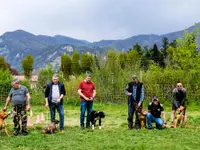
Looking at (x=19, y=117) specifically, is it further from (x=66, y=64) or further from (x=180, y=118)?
(x=66, y=64)

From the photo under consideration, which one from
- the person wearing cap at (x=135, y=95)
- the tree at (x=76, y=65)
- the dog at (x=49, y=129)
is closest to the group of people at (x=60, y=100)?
the person wearing cap at (x=135, y=95)

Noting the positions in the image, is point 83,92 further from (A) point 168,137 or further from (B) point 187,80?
(B) point 187,80

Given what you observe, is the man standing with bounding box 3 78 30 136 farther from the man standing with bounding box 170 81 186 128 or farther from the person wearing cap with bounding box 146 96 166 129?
the man standing with bounding box 170 81 186 128

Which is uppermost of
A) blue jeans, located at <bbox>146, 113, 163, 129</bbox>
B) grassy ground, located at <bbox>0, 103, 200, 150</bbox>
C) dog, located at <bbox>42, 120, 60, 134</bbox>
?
blue jeans, located at <bbox>146, 113, 163, 129</bbox>

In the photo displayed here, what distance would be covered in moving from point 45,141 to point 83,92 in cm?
287

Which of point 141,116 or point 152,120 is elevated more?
point 141,116

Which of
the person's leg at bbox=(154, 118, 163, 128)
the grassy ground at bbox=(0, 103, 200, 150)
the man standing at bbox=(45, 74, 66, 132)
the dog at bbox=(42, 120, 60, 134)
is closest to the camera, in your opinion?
the grassy ground at bbox=(0, 103, 200, 150)

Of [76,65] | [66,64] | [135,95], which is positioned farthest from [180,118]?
[66,64]

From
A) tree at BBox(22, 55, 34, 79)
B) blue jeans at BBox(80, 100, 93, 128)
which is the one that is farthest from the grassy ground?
tree at BBox(22, 55, 34, 79)

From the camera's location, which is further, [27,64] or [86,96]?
[27,64]

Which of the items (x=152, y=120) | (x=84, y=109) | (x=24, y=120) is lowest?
(x=152, y=120)

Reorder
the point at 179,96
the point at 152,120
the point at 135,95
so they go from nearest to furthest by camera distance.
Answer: the point at 152,120
the point at 135,95
the point at 179,96

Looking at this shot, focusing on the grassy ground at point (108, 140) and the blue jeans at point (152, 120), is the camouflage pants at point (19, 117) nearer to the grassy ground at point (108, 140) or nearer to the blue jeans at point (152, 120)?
the grassy ground at point (108, 140)

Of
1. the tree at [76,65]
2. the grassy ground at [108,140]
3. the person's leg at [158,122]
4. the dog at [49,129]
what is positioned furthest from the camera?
the tree at [76,65]
